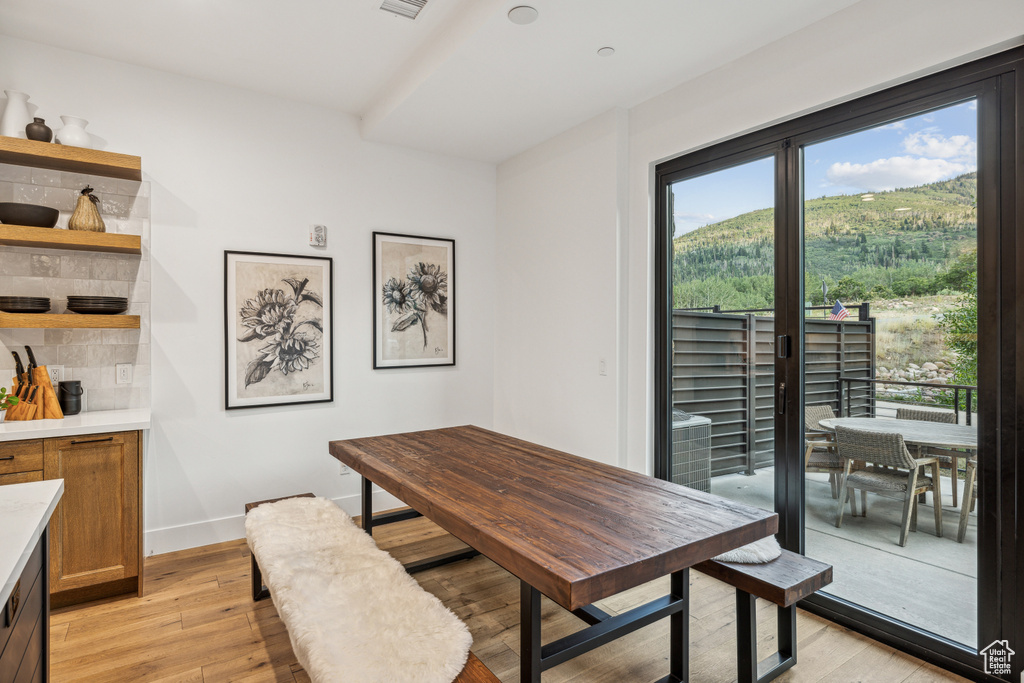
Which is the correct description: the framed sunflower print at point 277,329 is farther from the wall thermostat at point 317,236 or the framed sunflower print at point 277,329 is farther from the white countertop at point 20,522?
the white countertop at point 20,522

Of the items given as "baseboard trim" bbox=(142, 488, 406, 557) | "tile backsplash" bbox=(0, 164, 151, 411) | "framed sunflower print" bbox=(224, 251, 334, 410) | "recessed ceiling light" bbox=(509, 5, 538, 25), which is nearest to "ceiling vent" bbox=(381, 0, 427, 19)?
"recessed ceiling light" bbox=(509, 5, 538, 25)

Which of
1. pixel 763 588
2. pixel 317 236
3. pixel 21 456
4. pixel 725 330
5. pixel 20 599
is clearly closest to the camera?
pixel 20 599

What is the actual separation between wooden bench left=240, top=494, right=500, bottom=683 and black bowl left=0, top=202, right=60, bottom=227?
1839 mm

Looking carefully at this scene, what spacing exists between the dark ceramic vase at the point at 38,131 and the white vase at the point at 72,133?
0.07m

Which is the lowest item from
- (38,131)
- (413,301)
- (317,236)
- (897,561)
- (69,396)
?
(897,561)

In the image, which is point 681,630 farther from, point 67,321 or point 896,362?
point 67,321

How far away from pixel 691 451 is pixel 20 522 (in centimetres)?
291

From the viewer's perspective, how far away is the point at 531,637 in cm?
158

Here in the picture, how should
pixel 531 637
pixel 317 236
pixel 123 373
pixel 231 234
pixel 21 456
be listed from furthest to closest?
1. pixel 317 236
2. pixel 231 234
3. pixel 123 373
4. pixel 21 456
5. pixel 531 637

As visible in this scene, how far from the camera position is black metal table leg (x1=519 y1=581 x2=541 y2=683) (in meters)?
1.57

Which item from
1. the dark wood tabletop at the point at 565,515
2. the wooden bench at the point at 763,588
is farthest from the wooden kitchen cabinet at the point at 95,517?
the wooden bench at the point at 763,588

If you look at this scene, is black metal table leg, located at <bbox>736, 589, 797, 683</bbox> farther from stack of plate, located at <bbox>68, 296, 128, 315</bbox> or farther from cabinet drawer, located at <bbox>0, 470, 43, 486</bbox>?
stack of plate, located at <bbox>68, 296, 128, 315</bbox>

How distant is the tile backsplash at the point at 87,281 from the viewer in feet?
9.19

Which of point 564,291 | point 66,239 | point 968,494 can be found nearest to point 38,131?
point 66,239
